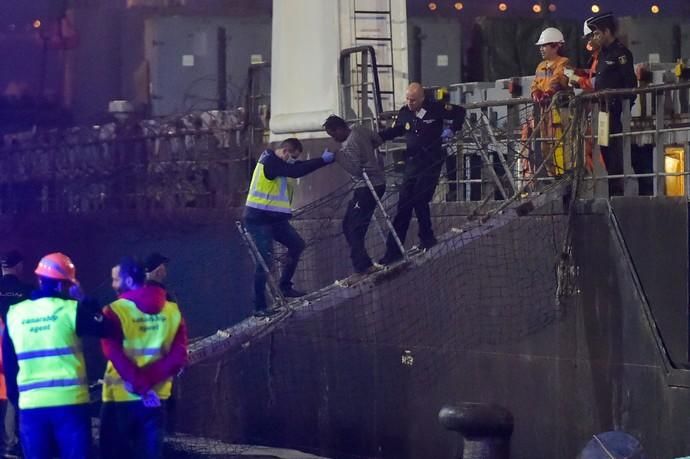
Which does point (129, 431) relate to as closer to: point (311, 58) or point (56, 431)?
point (56, 431)

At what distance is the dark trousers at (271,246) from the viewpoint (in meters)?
13.4

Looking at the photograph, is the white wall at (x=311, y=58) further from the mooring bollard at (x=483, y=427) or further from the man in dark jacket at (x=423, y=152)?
the mooring bollard at (x=483, y=427)

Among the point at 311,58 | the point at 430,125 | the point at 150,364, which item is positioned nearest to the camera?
the point at 150,364

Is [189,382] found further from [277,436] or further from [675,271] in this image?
[675,271]

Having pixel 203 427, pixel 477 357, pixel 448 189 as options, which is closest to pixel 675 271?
pixel 477 357

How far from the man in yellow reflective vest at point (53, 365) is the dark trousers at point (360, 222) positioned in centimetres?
391

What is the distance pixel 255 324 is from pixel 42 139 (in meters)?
9.02

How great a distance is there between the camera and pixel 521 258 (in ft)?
39.7

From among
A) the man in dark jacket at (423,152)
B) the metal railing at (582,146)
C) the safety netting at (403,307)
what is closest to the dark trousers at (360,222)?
the safety netting at (403,307)

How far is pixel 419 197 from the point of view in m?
12.5

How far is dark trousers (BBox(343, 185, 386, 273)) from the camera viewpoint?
12.9 metres

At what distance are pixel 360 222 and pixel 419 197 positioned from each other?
71cm

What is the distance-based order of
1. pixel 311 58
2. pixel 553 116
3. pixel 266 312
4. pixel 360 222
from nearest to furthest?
pixel 553 116, pixel 360 222, pixel 266 312, pixel 311 58

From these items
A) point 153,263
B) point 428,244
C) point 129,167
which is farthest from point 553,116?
point 129,167
